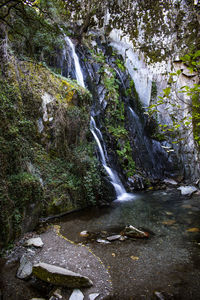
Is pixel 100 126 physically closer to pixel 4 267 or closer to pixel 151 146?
pixel 151 146

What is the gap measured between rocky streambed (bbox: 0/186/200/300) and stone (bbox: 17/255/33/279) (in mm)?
69

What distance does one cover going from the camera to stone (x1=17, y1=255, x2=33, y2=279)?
111 inches

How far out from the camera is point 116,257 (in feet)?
11.5

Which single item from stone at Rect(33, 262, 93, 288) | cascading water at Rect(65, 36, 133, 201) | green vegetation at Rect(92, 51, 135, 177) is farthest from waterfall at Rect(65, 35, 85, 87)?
stone at Rect(33, 262, 93, 288)

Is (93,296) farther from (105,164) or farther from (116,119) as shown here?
(116,119)

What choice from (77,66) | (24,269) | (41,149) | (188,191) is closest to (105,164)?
(41,149)

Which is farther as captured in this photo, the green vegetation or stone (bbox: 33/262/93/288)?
the green vegetation

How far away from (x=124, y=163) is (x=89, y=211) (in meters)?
5.31

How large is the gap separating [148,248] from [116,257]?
2.60 feet

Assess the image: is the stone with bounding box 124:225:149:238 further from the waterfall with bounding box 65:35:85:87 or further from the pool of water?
the waterfall with bounding box 65:35:85:87

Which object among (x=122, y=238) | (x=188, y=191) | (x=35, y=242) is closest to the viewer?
(x=35, y=242)

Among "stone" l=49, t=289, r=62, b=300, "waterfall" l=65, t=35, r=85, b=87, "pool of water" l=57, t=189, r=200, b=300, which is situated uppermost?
"waterfall" l=65, t=35, r=85, b=87

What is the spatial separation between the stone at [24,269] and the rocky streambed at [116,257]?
69 mm

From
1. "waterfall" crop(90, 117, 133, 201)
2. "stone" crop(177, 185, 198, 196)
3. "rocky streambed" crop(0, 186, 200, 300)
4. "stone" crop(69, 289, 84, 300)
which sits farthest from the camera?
"stone" crop(177, 185, 198, 196)
